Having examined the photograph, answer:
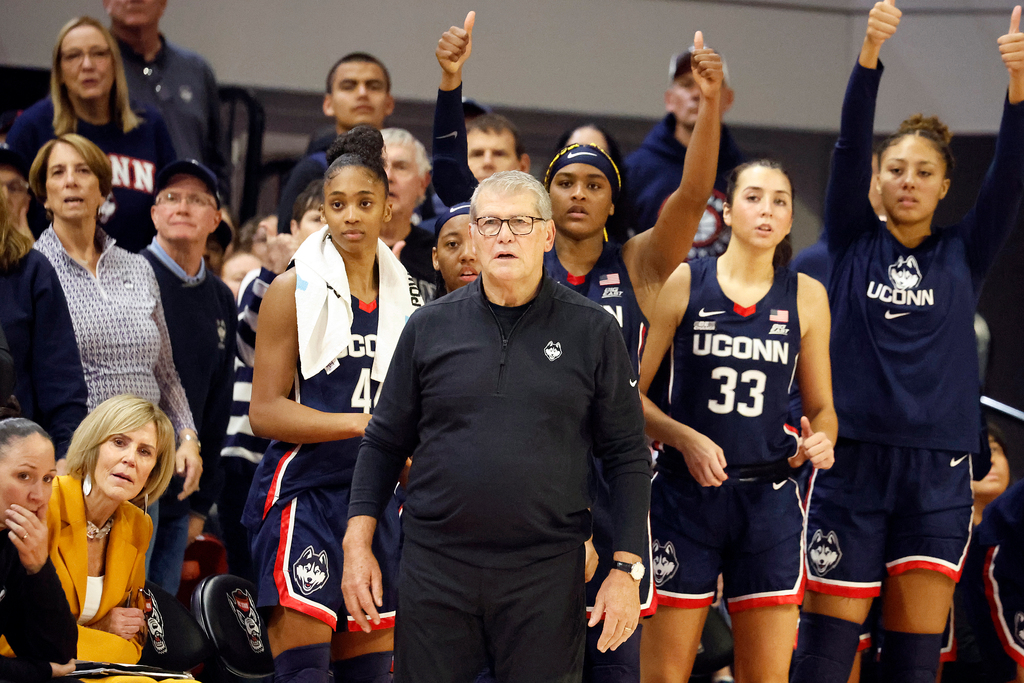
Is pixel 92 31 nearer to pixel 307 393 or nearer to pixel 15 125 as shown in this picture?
pixel 15 125

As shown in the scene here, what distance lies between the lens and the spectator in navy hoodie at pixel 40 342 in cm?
327

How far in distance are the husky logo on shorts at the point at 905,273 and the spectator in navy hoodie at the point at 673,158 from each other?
1252 millimetres

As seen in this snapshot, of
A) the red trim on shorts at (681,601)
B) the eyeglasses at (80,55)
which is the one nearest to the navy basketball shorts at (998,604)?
the red trim on shorts at (681,601)

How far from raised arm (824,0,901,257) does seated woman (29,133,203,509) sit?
2.27 meters

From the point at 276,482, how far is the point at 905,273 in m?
2.12

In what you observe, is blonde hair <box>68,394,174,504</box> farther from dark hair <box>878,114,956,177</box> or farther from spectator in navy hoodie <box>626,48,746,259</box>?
dark hair <box>878,114,956,177</box>

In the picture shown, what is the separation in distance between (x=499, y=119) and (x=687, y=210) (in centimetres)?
121

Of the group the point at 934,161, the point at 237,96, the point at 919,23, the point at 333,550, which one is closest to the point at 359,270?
the point at 333,550

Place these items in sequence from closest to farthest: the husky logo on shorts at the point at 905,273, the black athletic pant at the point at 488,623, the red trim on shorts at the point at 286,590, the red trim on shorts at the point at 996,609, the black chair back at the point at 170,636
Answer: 1. the black athletic pant at the point at 488,623
2. the red trim on shorts at the point at 286,590
3. the black chair back at the point at 170,636
4. the husky logo on shorts at the point at 905,273
5. the red trim on shorts at the point at 996,609

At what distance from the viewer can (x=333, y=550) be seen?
9.66 feet

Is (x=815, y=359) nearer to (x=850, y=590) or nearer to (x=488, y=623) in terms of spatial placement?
(x=850, y=590)

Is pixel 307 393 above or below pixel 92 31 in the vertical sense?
below

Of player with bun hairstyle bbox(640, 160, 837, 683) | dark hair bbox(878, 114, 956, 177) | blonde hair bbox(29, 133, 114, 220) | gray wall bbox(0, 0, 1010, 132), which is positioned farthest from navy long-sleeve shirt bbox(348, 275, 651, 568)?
gray wall bbox(0, 0, 1010, 132)

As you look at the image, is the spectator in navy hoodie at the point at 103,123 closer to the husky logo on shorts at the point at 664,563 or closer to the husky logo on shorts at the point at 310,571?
the husky logo on shorts at the point at 310,571
